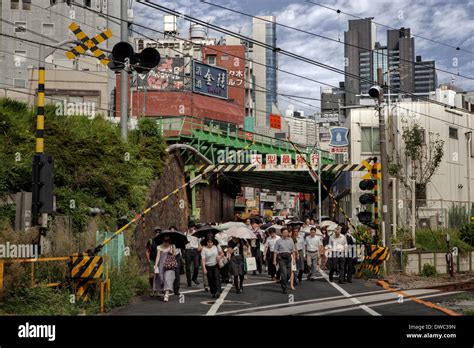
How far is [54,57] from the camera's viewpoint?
200ft

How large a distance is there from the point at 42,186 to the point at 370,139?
31.6m

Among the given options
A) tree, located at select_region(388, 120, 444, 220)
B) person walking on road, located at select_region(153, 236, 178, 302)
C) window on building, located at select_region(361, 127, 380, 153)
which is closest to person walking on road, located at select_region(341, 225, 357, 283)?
person walking on road, located at select_region(153, 236, 178, 302)

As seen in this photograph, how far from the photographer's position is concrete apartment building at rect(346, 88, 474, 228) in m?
38.9

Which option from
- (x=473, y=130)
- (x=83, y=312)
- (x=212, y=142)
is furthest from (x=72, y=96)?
(x=83, y=312)

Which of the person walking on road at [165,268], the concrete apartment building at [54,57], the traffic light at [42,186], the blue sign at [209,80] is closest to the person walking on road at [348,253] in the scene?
the person walking on road at [165,268]

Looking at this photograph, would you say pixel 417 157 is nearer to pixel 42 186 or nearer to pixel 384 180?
pixel 384 180

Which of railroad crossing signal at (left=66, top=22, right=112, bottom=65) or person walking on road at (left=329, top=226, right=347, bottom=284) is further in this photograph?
person walking on road at (left=329, top=226, right=347, bottom=284)

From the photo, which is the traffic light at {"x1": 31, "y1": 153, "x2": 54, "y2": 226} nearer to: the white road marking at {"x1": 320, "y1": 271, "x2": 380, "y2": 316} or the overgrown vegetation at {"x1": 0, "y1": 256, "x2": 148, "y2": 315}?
the overgrown vegetation at {"x1": 0, "y1": 256, "x2": 148, "y2": 315}

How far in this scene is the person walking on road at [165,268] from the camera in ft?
49.6

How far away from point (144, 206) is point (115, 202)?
5.33 ft

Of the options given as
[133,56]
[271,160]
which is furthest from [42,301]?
[271,160]

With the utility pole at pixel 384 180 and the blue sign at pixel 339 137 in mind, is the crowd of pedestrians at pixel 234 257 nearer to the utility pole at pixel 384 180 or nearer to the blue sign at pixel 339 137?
the utility pole at pixel 384 180

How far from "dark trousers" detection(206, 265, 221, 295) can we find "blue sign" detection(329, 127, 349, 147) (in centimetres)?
2562
